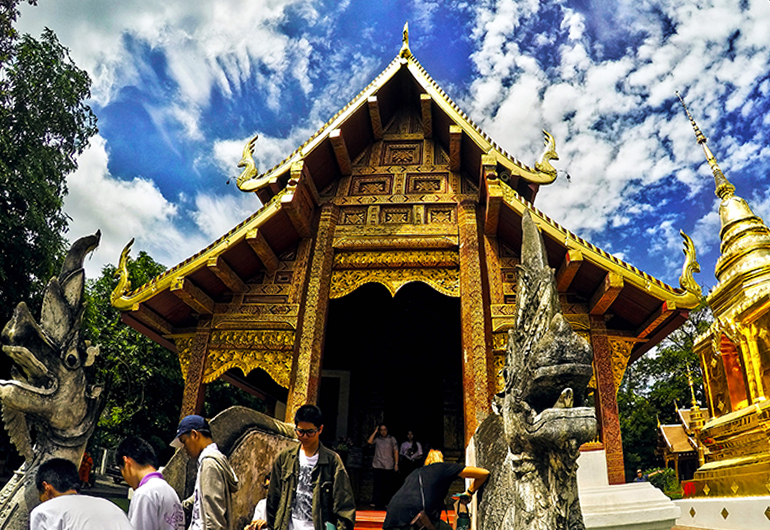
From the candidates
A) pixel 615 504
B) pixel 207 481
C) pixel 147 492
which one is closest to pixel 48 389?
pixel 147 492

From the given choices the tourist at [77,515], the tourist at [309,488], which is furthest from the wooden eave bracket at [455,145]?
the tourist at [77,515]

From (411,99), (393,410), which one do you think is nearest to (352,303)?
(393,410)

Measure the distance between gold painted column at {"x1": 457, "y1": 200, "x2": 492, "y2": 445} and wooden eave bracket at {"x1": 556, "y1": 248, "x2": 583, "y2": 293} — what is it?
36.1 inches

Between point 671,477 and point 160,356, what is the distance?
820 inches

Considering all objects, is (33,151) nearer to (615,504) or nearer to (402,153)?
(402,153)

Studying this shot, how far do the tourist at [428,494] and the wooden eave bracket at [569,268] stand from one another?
2.93 meters

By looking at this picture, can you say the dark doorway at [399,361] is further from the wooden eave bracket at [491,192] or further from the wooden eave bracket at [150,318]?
the wooden eave bracket at [150,318]

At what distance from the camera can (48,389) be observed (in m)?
4.14

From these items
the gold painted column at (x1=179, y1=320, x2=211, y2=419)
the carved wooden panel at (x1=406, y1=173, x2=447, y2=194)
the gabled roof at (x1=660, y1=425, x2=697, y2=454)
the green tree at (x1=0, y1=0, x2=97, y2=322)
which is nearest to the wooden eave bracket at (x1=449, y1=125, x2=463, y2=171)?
the carved wooden panel at (x1=406, y1=173, x2=447, y2=194)

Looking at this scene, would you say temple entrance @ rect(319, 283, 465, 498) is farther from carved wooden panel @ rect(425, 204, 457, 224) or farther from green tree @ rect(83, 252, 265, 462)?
green tree @ rect(83, 252, 265, 462)

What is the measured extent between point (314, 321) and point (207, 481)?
11.5 ft

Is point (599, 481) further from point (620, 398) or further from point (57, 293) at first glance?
point (620, 398)

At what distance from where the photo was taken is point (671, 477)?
20531mm

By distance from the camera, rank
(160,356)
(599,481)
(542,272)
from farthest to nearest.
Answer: (160,356) < (599,481) < (542,272)
